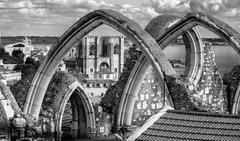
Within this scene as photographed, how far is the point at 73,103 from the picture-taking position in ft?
60.9

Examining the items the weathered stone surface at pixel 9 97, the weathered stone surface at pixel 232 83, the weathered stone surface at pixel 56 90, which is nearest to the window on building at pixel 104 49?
the weathered stone surface at pixel 232 83

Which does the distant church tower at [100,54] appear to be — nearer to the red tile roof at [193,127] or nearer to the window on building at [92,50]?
the window on building at [92,50]

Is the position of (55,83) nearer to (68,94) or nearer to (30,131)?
(68,94)

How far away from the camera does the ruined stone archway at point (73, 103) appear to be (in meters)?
17.3

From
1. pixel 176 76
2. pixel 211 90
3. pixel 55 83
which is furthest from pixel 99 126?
pixel 176 76

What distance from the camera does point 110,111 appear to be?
1908 cm

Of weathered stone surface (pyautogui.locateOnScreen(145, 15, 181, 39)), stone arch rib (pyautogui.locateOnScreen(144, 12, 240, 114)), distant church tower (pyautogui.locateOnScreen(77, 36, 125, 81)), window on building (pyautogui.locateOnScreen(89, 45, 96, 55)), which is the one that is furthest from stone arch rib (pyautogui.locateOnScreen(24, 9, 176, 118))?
window on building (pyautogui.locateOnScreen(89, 45, 96, 55))

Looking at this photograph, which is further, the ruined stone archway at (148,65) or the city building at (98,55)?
the city building at (98,55)

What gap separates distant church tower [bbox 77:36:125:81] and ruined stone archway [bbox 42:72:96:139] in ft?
387

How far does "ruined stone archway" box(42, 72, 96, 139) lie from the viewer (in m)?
17.3

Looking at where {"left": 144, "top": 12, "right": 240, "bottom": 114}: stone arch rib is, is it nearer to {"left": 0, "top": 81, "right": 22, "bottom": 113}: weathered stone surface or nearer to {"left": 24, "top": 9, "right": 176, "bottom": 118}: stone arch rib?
{"left": 24, "top": 9, "right": 176, "bottom": 118}: stone arch rib

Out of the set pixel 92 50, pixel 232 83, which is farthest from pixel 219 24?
pixel 92 50

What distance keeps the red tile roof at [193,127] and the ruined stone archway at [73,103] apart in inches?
327

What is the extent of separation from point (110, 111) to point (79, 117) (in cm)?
94
